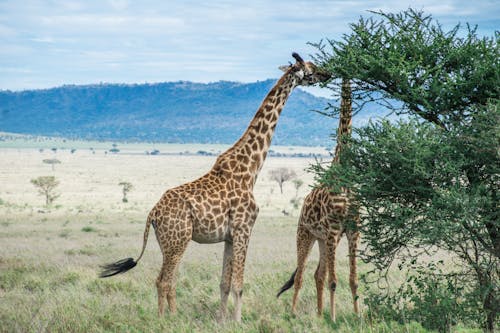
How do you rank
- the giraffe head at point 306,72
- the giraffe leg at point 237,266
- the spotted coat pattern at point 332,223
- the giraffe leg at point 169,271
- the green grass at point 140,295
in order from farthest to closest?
the giraffe head at point 306,72, the spotted coat pattern at point 332,223, the giraffe leg at point 237,266, the giraffe leg at point 169,271, the green grass at point 140,295

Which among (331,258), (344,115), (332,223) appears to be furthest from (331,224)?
(344,115)

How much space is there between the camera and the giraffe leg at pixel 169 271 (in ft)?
30.7

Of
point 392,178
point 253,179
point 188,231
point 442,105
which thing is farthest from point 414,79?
point 188,231

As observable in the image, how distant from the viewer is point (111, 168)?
4926 inches

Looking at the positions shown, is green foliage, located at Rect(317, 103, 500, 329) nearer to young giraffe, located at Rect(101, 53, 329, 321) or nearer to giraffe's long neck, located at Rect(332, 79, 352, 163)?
giraffe's long neck, located at Rect(332, 79, 352, 163)

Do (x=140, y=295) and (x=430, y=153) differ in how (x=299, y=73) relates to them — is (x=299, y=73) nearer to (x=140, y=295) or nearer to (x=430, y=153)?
(x=430, y=153)

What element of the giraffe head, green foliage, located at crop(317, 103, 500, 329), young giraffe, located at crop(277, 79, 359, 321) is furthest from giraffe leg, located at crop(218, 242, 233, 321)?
the giraffe head

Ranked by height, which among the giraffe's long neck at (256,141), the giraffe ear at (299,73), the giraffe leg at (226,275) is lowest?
the giraffe leg at (226,275)

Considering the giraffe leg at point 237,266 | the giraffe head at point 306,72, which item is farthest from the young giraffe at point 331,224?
the giraffe leg at point 237,266

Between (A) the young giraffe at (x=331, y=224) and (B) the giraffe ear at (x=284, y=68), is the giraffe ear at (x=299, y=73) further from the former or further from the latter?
(A) the young giraffe at (x=331, y=224)

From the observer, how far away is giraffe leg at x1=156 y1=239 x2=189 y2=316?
9352 mm

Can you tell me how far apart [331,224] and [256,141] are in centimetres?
155

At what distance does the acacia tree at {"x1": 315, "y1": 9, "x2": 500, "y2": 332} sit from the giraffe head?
28 centimetres

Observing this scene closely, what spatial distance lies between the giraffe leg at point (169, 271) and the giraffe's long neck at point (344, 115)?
7.73 feet
